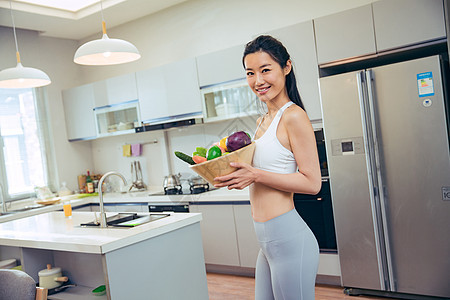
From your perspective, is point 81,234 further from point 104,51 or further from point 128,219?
point 104,51

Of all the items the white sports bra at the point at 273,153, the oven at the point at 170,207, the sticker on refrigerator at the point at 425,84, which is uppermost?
the sticker on refrigerator at the point at 425,84

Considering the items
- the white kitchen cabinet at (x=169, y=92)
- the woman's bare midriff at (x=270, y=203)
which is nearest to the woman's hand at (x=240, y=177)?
the woman's bare midriff at (x=270, y=203)

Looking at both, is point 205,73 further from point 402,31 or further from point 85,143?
point 85,143

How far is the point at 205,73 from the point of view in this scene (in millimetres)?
3875

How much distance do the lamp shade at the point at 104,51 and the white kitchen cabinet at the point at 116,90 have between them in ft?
5.16

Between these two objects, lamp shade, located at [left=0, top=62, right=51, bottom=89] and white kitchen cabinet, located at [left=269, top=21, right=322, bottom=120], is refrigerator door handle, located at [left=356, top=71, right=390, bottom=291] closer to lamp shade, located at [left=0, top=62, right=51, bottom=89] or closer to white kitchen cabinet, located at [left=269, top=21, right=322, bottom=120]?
white kitchen cabinet, located at [left=269, top=21, right=322, bottom=120]

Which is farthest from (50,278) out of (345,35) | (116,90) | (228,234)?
(345,35)

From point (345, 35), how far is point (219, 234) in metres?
1.98

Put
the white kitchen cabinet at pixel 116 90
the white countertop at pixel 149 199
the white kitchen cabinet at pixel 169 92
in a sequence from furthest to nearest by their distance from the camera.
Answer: the white kitchen cabinet at pixel 116 90
the white kitchen cabinet at pixel 169 92
the white countertop at pixel 149 199

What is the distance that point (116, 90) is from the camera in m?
4.61

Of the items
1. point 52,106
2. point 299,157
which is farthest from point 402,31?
point 52,106

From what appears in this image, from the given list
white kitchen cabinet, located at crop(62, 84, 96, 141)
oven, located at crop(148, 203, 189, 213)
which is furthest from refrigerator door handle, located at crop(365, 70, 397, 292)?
white kitchen cabinet, located at crop(62, 84, 96, 141)

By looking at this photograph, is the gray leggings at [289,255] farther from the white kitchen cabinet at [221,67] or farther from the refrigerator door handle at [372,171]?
the white kitchen cabinet at [221,67]

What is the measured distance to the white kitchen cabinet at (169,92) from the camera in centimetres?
398
